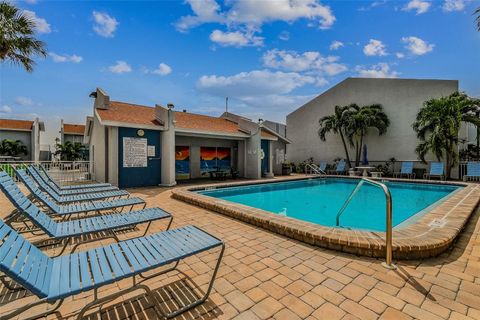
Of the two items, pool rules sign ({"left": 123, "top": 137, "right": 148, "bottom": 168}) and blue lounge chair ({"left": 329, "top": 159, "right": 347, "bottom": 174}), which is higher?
pool rules sign ({"left": 123, "top": 137, "right": 148, "bottom": 168})

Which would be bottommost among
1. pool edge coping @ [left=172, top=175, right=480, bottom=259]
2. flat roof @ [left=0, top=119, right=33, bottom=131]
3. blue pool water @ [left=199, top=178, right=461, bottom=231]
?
blue pool water @ [left=199, top=178, right=461, bottom=231]

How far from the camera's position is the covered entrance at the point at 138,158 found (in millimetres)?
10781

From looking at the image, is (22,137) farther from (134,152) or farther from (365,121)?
(365,121)

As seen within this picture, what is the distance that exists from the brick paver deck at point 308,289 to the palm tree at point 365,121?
1453cm

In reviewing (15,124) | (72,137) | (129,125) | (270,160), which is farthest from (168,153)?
(72,137)

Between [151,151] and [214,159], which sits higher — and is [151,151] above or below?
above

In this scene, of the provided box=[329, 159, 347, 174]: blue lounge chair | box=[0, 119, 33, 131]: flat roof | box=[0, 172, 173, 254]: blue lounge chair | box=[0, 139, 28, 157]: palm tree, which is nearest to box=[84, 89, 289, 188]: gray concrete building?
box=[329, 159, 347, 174]: blue lounge chair

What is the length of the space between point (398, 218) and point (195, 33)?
12.2 m

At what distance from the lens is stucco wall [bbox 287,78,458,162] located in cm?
1625

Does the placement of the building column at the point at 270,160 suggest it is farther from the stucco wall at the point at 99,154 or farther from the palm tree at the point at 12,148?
the palm tree at the point at 12,148

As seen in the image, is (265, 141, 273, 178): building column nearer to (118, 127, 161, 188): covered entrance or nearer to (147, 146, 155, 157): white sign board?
Result: (118, 127, 161, 188): covered entrance

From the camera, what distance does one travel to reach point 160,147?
1194 cm

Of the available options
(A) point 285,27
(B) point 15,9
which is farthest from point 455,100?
(B) point 15,9

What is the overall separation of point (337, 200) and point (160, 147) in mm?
8875
